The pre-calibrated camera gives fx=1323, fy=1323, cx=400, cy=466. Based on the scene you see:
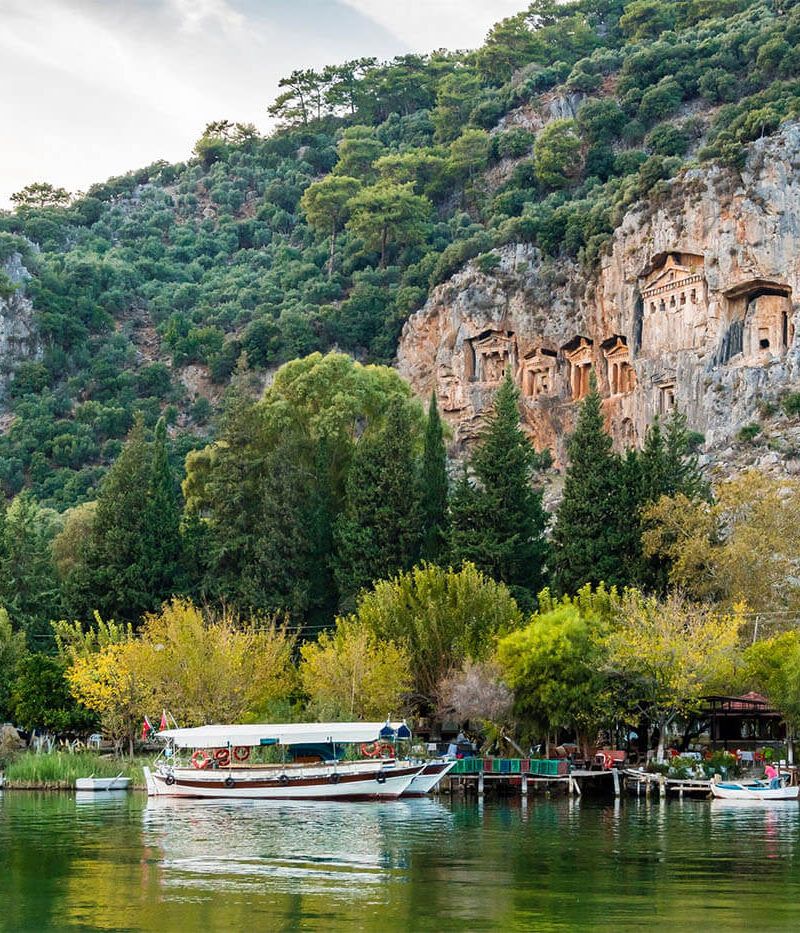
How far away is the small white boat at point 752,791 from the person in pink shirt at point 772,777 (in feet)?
0.30

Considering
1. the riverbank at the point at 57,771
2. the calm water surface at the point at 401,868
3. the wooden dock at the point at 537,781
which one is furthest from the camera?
the riverbank at the point at 57,771

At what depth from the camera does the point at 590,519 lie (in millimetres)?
57562

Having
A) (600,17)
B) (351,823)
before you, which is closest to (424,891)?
(351,823)

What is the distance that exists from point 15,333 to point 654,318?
5600 centimetres

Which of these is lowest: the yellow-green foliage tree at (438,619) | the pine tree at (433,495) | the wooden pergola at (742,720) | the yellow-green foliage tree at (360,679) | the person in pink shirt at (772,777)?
the person in pink shirt at (772,777)

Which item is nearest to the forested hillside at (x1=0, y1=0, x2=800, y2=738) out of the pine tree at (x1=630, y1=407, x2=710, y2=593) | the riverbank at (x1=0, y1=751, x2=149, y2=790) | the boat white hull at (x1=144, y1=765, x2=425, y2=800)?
the pine tree at (x1=630, y1=407, x2=710, y2=593)

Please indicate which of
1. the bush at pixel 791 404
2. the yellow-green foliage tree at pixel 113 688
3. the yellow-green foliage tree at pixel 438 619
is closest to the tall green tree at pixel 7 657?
the yellow-green foliage tree at pixel 113 688

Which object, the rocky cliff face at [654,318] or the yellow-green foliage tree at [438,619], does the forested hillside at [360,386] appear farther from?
the rocky cliff face at [654,318]

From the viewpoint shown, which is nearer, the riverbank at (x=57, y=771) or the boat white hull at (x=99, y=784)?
the boat white hull at (x=99, y=784)

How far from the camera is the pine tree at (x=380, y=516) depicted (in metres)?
59.4

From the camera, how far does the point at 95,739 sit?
56.6 m

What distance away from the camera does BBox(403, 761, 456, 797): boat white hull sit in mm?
44219

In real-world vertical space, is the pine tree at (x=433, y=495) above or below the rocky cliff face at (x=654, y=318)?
below

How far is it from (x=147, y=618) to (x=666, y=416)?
38871 millimetres
